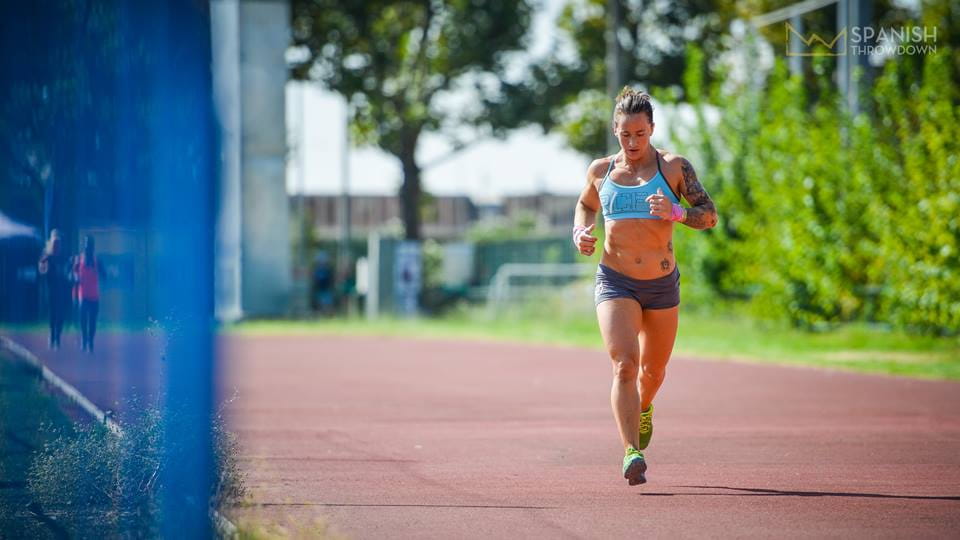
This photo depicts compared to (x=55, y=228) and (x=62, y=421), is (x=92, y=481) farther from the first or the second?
(x=55, y=228)

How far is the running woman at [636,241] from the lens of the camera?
283 inches

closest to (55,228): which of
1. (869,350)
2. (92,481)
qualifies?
(92,481)

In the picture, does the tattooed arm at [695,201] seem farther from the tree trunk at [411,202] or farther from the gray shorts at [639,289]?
the tree trunk at [411,202]

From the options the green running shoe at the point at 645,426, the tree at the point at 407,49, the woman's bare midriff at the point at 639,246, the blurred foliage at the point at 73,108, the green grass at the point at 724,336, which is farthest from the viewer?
the tree at the point at 407,49

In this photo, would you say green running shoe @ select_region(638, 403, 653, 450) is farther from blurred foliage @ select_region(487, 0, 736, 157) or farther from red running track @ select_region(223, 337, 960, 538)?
blurred foliage @ select_region(487, 0, 736, 157)

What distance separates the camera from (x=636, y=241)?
7.36 meters

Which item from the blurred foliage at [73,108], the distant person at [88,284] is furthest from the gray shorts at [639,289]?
the distant person at [88,284]

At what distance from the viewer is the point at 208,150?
261 inches

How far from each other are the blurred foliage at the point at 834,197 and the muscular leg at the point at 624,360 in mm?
11275

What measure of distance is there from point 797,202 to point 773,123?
2.15 metres

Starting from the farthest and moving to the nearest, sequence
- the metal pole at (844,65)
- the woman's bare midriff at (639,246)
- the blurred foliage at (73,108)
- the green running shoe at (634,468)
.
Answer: the metal pole at (844,65) < the woman's bare midriff at (639,246) < the green running shoe at (634,468) < the blurred foliage at (73,108)

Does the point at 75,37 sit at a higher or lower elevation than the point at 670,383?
higher

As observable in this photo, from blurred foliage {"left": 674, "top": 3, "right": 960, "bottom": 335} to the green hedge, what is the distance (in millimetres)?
22

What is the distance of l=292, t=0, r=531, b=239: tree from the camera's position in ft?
131
